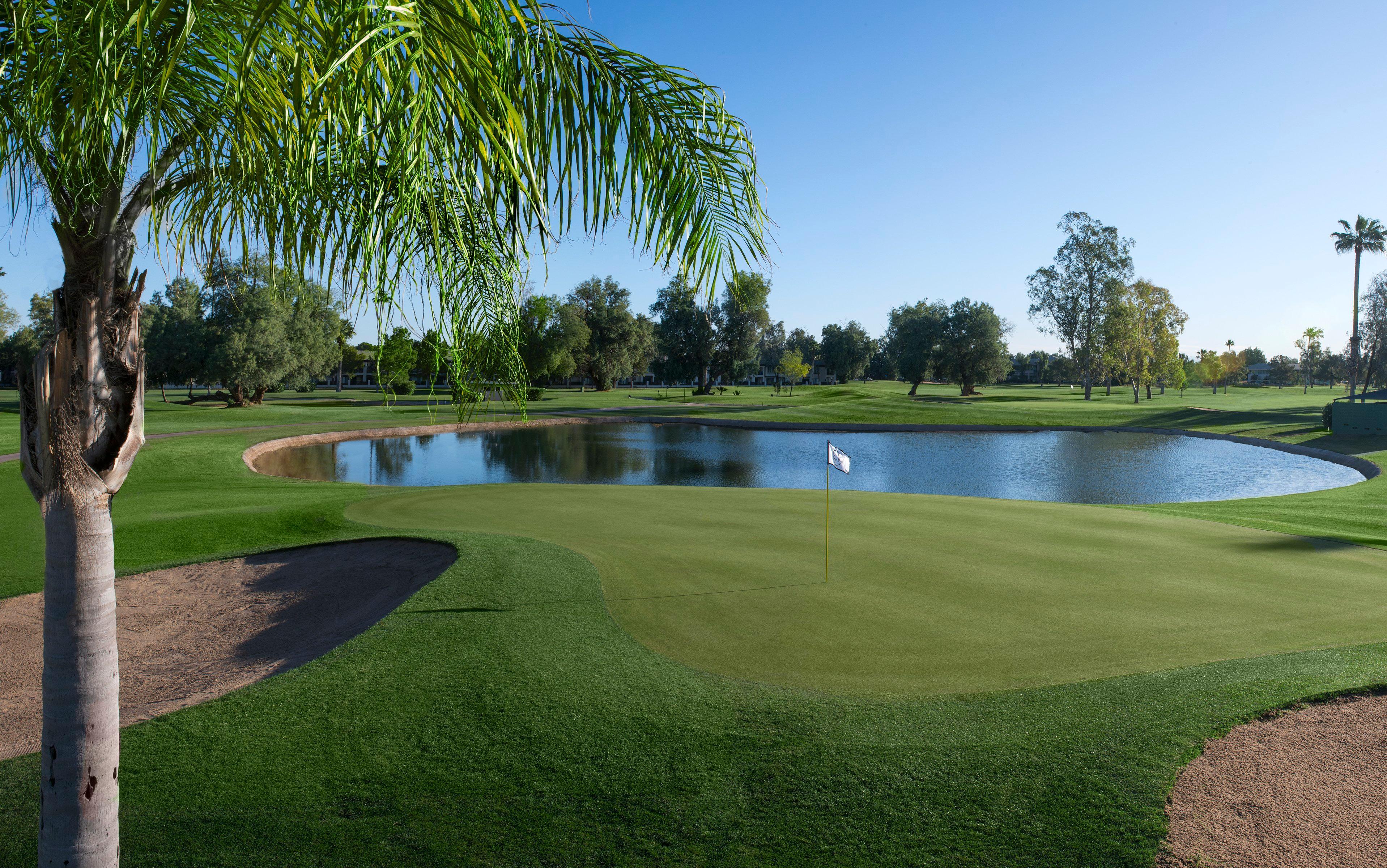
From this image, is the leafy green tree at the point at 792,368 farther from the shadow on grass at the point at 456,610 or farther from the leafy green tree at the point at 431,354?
the leafy green tree at the point at 431,354

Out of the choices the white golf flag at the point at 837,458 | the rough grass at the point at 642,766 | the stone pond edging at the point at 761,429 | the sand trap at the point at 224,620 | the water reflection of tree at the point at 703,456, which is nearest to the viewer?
the rough grass at the point at 642,766

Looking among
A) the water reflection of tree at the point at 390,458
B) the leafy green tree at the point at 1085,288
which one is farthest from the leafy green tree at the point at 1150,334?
the water reflection of tree at the point at 390,458

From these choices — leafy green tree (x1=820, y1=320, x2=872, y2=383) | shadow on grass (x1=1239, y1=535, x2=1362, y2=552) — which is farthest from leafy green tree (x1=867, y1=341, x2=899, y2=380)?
shadow on grass (x1=1239, y1=535, x2=1362, y2=552)

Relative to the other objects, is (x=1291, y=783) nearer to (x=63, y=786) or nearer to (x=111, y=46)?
(x=63, y=786)

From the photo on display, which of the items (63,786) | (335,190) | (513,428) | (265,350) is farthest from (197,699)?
(265,350)

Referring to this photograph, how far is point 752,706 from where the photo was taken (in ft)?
15.7

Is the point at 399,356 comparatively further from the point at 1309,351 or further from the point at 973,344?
the point at 1309,351

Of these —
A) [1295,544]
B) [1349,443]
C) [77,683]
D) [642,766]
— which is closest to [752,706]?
[642,766]

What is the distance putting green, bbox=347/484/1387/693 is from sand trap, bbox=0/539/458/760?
1.57 metres

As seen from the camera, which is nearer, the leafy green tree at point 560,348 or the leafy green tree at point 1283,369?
the leafy green tree at point 560,348

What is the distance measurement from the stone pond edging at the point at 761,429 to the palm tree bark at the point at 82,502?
89.4ft

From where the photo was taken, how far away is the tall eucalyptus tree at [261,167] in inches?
81.6

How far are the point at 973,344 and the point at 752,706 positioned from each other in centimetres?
7119

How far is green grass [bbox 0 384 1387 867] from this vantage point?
3619 millimetres
